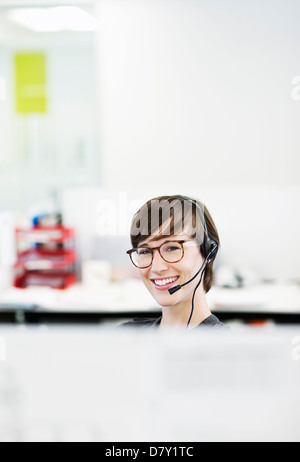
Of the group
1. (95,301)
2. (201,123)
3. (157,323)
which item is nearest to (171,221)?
(157,323)

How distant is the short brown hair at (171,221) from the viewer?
0.54 metres

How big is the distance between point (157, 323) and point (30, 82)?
2.70m

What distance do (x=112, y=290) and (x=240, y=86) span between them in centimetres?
69

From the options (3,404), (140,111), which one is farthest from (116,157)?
(3,404)

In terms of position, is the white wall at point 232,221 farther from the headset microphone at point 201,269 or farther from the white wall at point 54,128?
the white wall at point 54,128

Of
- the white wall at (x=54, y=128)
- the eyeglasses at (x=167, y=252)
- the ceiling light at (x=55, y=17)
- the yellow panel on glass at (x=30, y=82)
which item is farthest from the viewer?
the yellow panel on glass at (x=30, y=82)

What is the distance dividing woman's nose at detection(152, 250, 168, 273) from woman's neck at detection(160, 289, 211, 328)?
56mm

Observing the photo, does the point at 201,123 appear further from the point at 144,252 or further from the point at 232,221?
the point at 144,252

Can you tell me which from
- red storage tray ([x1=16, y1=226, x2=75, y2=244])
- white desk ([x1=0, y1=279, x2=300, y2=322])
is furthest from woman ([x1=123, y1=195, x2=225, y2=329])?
white desk ([x1=0, y1=279, x2=300, y2=322])

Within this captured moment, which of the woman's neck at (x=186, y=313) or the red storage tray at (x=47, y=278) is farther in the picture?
the red storage tray at (x=47, y=278)

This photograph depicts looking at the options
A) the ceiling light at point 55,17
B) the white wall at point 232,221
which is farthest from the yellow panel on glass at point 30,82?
the white wall at point 232,221

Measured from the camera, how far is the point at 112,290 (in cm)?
125

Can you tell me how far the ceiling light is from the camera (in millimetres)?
1881

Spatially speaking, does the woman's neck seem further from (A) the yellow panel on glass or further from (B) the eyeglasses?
(A) the yellow panel on glass
